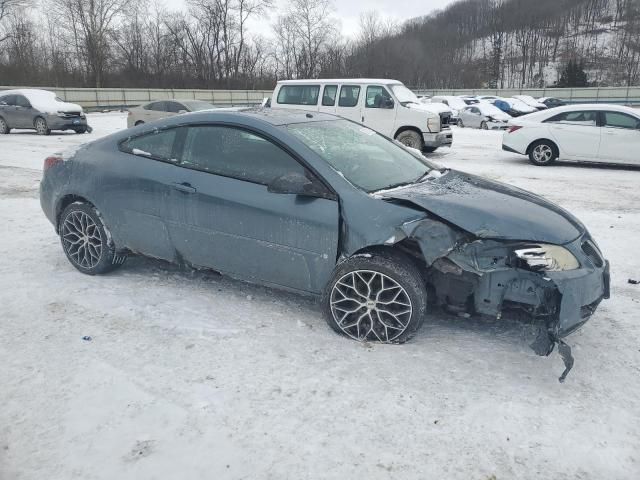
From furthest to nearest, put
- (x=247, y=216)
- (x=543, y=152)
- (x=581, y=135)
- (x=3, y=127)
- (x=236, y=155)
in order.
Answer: (x=3, y=127) → (x=543, y=152) → (x=581, y=135) → (x=236, y=155) → (x=247, y=216)

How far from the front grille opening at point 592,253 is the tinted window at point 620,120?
30.2ft

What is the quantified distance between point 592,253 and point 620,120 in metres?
9.39

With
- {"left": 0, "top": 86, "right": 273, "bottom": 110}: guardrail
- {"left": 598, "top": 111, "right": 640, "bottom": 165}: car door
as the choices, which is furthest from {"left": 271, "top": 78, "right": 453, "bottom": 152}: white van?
{"left": 0, "top": 86, "right": 273, "bottom": 110}: guardrail

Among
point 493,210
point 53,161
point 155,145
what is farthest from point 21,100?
point 493,210

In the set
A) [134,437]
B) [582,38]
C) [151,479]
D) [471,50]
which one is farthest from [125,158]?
[582,38]

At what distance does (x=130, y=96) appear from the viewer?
132 ft

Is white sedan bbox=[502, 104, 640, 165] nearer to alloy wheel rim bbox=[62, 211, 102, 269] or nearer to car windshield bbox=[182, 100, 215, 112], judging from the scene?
car windshield bbox=[182, 100, 215, 112]

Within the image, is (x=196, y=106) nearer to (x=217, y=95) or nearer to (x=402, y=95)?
(x=402, y=95)

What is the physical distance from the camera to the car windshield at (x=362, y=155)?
11.9 ft

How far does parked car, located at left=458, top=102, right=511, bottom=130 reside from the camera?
78.3ft

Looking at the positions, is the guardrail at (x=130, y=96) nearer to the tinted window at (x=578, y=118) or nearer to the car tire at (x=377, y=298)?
the tinted window at (x=578, y=118)

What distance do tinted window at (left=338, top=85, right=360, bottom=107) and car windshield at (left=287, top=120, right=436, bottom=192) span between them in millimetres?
8790

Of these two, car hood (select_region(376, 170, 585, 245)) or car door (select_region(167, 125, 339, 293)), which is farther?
car door (select_region(167, 125, 339, 293))

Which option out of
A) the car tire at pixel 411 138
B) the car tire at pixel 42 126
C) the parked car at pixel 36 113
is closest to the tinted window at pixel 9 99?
the parked car at pixel 36 113
